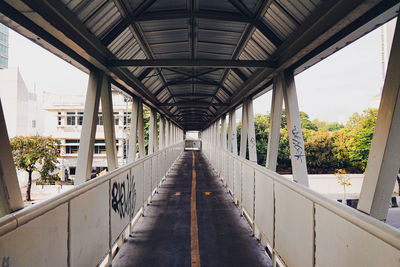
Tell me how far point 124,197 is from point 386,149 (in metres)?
4.19

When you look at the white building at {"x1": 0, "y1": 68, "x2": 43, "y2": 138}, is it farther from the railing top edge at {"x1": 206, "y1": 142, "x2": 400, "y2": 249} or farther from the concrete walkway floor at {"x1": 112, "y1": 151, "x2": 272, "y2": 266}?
the railing top edge at {"x1": 206, "y1": 142, "x2": 400, "y2": 249}

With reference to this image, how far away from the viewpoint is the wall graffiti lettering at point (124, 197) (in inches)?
159

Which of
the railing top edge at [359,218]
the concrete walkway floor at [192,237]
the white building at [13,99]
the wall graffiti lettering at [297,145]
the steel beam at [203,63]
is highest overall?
the white building at [13,99]

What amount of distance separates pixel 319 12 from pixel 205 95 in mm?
10318

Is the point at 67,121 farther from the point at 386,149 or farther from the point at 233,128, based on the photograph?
the point at 386,149

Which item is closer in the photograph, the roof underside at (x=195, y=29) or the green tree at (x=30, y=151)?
the roof underside at (x=195, y=29)

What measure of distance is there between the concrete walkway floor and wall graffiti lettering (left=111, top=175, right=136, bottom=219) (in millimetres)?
680

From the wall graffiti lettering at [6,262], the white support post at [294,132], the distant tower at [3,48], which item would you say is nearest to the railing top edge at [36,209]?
the wall graffiti lettering at [6,262]

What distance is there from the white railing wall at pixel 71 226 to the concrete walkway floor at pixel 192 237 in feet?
2.28

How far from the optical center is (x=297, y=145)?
525cm

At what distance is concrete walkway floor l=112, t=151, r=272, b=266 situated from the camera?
13.6ft

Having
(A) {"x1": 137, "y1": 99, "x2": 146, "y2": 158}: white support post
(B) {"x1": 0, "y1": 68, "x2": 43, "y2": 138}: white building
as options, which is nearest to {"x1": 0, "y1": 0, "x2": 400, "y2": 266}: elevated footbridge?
(A) {"x1": 137, "y1": 99, "x2": 146, "y2": 158}: white support post

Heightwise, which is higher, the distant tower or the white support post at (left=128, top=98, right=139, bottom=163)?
the distant tower

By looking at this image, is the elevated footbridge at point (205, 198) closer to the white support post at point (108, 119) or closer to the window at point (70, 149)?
the white support post at point (108, 119)
